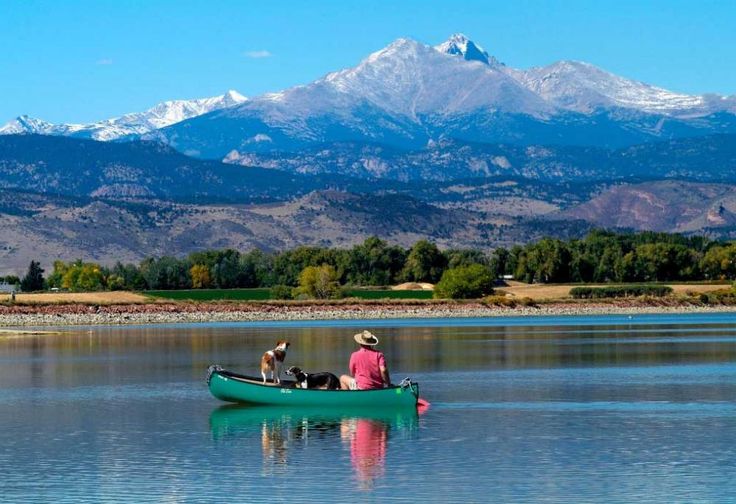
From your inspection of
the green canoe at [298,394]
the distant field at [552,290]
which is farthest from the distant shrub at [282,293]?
the green canoe at [298,394]

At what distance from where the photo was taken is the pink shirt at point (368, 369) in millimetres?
36125

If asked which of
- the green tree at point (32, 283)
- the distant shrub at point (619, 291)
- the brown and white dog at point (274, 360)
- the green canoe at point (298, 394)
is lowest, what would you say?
the green canoe at point (298, 394)

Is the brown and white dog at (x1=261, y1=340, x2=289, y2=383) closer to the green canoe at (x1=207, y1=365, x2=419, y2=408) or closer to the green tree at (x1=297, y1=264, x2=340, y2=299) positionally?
the green canoe at (x1=207, y1=365, x2=419, y2=408)

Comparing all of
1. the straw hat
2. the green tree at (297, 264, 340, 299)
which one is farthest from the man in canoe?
the green tree at (297, 264, 340, 299)

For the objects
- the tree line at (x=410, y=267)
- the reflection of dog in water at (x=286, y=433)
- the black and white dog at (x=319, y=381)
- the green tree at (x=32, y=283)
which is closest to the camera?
the reflection of dog in water at (x=286, y=433)

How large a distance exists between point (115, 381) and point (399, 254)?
13912cm

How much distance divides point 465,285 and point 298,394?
107 meters

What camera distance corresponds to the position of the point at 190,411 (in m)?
38.0

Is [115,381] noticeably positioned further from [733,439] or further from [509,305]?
[509,305]

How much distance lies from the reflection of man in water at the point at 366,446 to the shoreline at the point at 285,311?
271 feet

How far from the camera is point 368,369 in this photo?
36.2m

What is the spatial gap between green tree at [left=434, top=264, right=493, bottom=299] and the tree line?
70.6ft

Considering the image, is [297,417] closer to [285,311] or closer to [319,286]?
[285,311]

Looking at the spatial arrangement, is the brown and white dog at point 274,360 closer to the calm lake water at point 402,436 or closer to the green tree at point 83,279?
the calm lake water at point 402,436
